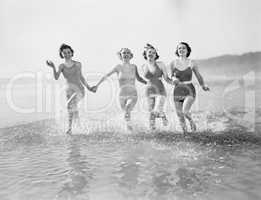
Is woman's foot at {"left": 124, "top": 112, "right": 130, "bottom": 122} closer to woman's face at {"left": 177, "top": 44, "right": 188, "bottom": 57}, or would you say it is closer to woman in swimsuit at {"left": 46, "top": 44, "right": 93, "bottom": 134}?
woman in swimsuit at {"left": 46, "top": 44, "right": 93, "bottom": 134}

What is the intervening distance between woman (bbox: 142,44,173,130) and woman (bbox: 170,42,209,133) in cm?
32

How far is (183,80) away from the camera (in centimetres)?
704

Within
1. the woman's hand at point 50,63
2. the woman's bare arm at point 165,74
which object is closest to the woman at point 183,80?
the woman's bare arm at point 165,74

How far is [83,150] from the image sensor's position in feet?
19.0

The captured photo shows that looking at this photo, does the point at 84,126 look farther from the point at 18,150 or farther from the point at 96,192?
the point at 96,192

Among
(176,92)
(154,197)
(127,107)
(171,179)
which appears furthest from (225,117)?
(154,197)

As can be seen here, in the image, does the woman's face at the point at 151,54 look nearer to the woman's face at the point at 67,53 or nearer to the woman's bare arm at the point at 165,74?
the woman's bare arm at the point at 165,74

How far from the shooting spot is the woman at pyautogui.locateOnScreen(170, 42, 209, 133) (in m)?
6.97

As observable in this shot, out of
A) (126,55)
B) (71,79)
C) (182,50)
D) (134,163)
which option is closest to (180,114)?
(182,50)

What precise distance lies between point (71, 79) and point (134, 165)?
3.68 m

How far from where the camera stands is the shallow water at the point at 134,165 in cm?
362

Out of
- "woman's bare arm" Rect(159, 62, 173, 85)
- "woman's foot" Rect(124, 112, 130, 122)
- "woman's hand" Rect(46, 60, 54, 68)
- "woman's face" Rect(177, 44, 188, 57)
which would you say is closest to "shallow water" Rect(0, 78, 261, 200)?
"woman's foot" Rect(124, 112, 130, 122)

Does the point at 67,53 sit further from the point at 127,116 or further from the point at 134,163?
the point at 134,163

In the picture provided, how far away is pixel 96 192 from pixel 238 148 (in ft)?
9.60
